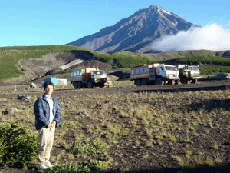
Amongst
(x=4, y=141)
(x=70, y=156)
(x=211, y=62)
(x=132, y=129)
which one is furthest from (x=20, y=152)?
(x=211, y=62)

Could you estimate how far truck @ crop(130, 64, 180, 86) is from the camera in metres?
22.8

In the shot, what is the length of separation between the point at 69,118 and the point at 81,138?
10.5 feet

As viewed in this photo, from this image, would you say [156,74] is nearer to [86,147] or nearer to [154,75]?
[154,75]

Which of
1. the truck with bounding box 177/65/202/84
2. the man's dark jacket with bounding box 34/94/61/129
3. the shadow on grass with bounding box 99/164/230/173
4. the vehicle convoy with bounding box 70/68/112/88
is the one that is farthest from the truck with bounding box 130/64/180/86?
the man's dark jacket with bounding box 34/94/61/129

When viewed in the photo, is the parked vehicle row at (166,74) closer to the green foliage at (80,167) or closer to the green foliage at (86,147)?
the green foliage at (86,147)

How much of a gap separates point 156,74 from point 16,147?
20742 mm

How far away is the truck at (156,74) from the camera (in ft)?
74.6

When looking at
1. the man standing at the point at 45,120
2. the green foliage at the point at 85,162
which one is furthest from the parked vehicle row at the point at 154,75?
the man standing at the point at 45,120

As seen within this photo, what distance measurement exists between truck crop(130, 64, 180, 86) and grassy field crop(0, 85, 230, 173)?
10.9 metres

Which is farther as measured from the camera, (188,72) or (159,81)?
(188,72)

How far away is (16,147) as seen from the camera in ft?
16.5

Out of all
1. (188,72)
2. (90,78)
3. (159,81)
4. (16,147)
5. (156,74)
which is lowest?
(16,147)

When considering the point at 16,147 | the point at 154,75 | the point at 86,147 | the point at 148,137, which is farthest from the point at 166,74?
the point at 16,147

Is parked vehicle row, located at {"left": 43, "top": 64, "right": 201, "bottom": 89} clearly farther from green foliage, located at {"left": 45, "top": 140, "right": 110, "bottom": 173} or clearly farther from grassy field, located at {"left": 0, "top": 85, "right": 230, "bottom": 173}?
green foliage, located at {"left": 45, "top": 140, "right": 110, "bottom": 173}
